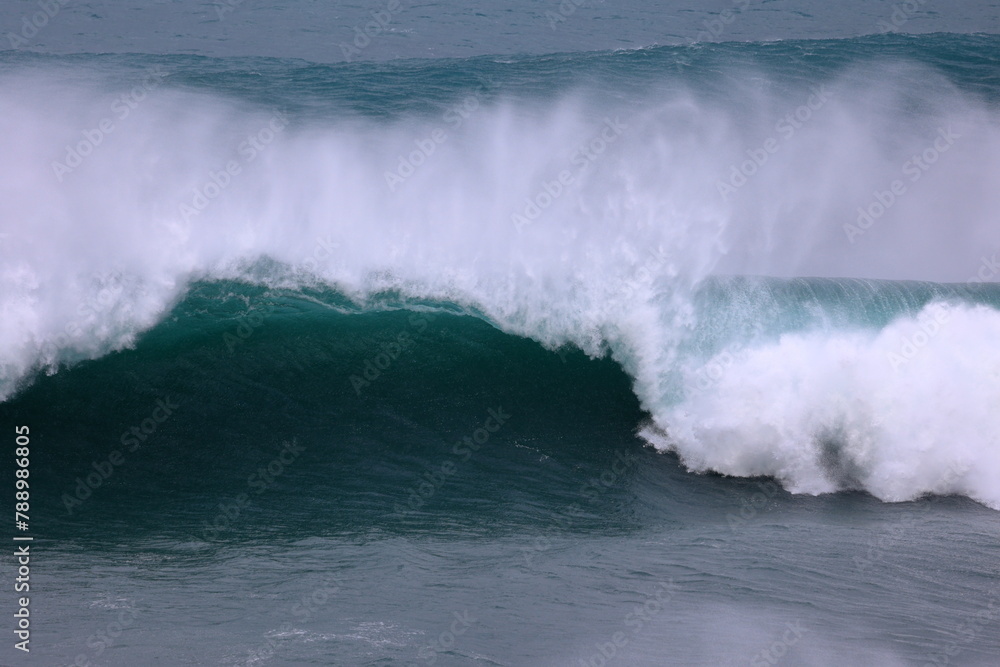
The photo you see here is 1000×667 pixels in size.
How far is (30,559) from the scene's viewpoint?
7719mm

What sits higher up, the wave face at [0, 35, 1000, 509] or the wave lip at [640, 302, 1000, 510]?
the wave face at [0, 35, 1000, 509]

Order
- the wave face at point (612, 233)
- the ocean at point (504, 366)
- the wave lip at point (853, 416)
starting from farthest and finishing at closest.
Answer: the wave face at point (612, 233) < the wave lip at point (853, 416) < the ocean at point (504, 366)

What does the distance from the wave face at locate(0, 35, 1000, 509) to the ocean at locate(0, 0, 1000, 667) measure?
6cm

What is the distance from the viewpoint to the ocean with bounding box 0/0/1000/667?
6.95m

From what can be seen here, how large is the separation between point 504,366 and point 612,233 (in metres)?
2.36

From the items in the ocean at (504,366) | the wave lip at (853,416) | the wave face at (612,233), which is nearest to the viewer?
the ocean at (504,366)

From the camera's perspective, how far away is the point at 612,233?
11.8 metres

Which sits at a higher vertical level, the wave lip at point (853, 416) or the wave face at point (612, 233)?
the wave face at point (612, 233)

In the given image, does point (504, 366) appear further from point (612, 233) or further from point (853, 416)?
point (853, 416)

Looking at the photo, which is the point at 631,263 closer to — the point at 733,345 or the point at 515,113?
the point at 733,345

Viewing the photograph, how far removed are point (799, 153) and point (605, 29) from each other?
9.07 m

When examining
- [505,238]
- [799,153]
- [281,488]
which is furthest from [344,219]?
[799,153]

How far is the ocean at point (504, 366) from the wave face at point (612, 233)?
0.19ft

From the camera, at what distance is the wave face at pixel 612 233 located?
10.2 meters
